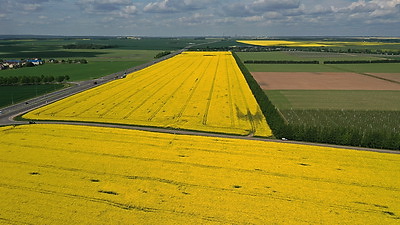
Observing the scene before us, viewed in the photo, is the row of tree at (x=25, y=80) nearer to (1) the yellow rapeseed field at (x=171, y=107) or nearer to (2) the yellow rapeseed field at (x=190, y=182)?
(1) the yellow rapeseed field at (x=171, y=107)

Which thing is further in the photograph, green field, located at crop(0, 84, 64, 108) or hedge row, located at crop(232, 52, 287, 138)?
green field, located at crop(0, 84, 64, 108)

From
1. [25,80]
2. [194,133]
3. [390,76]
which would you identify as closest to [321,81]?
[390,76]

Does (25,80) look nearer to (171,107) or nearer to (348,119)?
(171,107)

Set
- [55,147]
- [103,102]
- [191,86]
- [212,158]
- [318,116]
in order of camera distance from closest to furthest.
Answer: [212,158] → [55,147] → [318,116] → [103,102] → [191,86]

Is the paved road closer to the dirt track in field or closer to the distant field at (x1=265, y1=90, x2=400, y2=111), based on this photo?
the distant field at (x1=265, y1=90, x2=400, y2=111)

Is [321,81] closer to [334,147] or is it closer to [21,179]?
[334,147]

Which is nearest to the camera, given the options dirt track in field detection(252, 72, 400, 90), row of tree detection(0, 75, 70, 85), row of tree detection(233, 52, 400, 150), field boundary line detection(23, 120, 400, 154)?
row of tree detection(233, 52, 400, 150)

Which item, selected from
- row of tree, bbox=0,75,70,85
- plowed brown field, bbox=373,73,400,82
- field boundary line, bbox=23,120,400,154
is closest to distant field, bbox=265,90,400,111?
field boundary line, bbox=23,120,400,154

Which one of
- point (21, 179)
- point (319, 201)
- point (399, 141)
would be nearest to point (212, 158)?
point (319, 201)
